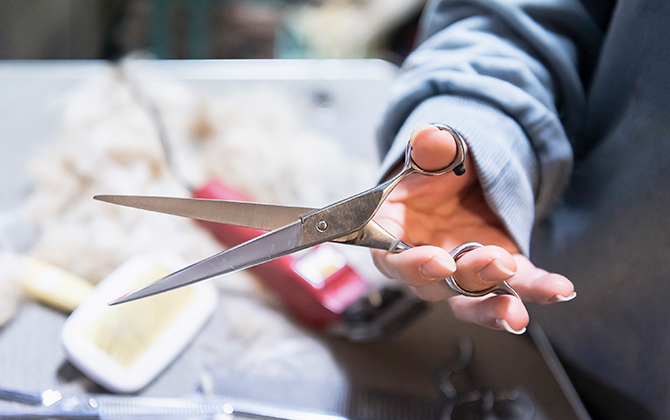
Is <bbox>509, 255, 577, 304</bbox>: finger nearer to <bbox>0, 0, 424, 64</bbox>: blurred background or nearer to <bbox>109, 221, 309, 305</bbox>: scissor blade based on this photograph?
<bbox>109, 221, 309, 305</bbox>: scissor blade

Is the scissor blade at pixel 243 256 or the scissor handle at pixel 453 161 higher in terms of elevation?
the scissor handle at pixel 453 161

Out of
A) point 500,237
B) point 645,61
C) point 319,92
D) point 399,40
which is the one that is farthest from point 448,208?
point 399,40

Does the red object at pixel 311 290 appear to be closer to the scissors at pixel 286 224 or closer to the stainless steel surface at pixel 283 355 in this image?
the stainless steel surface at pixel 283 355

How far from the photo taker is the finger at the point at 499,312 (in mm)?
193

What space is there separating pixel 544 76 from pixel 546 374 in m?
0.20

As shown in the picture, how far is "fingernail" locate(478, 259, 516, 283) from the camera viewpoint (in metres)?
0.18

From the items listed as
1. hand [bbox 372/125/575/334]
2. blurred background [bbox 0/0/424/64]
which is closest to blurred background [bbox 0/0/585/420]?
hand [bbox 372/125/575/334]

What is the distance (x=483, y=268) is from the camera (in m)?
0.19

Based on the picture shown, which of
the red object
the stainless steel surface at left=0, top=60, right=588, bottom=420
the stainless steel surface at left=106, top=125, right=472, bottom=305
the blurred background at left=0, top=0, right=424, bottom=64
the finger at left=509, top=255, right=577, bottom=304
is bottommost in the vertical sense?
the stainless steel surface at left=0, top=60, right=588, bottom=420

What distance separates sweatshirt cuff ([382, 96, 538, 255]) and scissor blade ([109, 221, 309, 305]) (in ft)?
0.21

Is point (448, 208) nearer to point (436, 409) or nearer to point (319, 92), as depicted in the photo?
point (436, 409)

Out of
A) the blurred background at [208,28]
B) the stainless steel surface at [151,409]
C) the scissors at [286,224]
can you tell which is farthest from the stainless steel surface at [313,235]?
the blurred background at [208,28]

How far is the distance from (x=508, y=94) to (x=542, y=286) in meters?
Result: 0.11

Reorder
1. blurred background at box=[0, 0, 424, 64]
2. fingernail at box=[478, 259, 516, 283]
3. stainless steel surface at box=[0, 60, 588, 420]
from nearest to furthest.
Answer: fingernail at box=[478, 259, 516, 283]
stainless steel surface at box=[0, 60, 588, 420]
blurred background at box=[0, 0, 424, 64]
